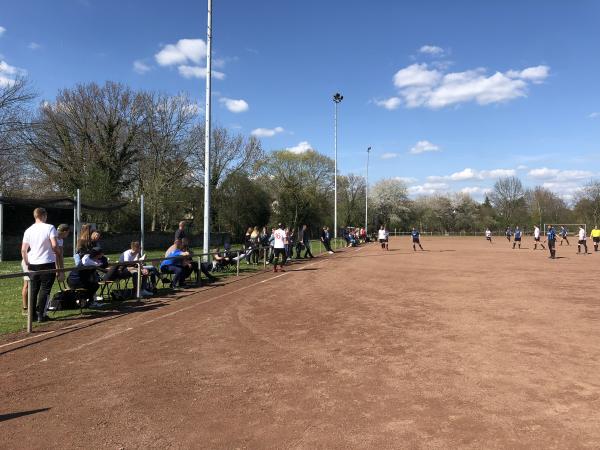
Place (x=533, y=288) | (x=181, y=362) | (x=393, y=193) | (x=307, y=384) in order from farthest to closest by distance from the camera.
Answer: (x=393, y=193)
(x=533, y=288)
(x=181, y=362)
(x=307, y=384)

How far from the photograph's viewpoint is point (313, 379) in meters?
4.95

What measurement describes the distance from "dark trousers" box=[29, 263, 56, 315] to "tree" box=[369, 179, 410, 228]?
88073 millimetres

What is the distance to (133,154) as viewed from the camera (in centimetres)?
3819

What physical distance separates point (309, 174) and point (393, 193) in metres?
31.2

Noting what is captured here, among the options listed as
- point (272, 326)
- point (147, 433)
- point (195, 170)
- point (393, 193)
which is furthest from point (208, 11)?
point (393, 193)

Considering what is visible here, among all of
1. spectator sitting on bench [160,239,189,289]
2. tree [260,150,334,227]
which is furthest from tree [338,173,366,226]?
spectator sitting on bench [160,239,189,289]

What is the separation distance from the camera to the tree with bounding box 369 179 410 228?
94375mm

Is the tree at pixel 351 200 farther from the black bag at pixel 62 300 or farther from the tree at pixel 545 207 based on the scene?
the black bag at pixel 62 300

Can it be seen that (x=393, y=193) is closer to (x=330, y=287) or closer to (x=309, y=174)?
(x=309, y=174)

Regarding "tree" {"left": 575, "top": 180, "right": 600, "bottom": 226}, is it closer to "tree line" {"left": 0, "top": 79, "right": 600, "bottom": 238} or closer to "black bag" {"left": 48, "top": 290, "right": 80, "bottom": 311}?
"tree line" {"left": 0, "top": 79, "right": 600, "bottom": 238}

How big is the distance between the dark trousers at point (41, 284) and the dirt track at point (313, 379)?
106cm

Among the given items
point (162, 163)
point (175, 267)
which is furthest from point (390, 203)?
point (175, 267)

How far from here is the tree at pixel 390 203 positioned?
94.4m

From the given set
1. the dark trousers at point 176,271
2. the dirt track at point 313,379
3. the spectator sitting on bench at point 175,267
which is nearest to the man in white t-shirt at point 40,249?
the dirt track at point 313,379
